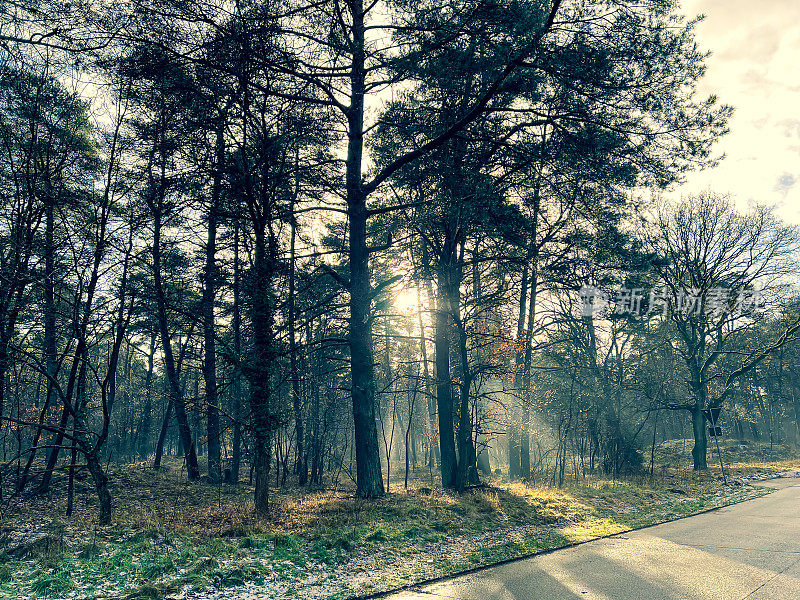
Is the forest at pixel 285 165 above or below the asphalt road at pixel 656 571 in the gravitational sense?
above

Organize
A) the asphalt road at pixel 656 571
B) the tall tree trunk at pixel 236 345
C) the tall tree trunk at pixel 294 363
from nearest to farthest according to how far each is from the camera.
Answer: the asphalt road at pixel 656 571 < the tall tree trunk at pixel 236 345 < the tall tree trunk at pixel 294 363

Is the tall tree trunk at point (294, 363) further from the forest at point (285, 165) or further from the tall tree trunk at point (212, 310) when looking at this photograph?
the tall tree trunk at point (212, 310)

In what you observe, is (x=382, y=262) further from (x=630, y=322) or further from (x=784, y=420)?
(x=784, y=420)

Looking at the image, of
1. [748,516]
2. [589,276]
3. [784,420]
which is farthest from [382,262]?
[784,420]

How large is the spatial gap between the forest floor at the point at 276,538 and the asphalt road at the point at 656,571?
2.06 ft

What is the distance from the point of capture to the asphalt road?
5.64 m

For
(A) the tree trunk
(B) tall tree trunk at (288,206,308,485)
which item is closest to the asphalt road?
(B) tall tree trunk at (288,206,308,485)

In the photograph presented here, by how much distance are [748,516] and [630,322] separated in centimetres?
1265

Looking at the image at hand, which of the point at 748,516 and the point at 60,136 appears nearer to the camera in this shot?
the point at 60,136

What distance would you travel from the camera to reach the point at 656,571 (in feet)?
21.4

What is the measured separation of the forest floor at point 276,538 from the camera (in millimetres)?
5863

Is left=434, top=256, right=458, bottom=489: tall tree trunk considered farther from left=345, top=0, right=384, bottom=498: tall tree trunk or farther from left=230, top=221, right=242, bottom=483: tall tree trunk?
left=230, top=221, right=242, bottom=483: tall tree trunk

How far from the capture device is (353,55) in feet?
34.0

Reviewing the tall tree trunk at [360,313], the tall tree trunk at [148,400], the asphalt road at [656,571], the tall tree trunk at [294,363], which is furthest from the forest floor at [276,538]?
the tall tree trunk at [148,400]
